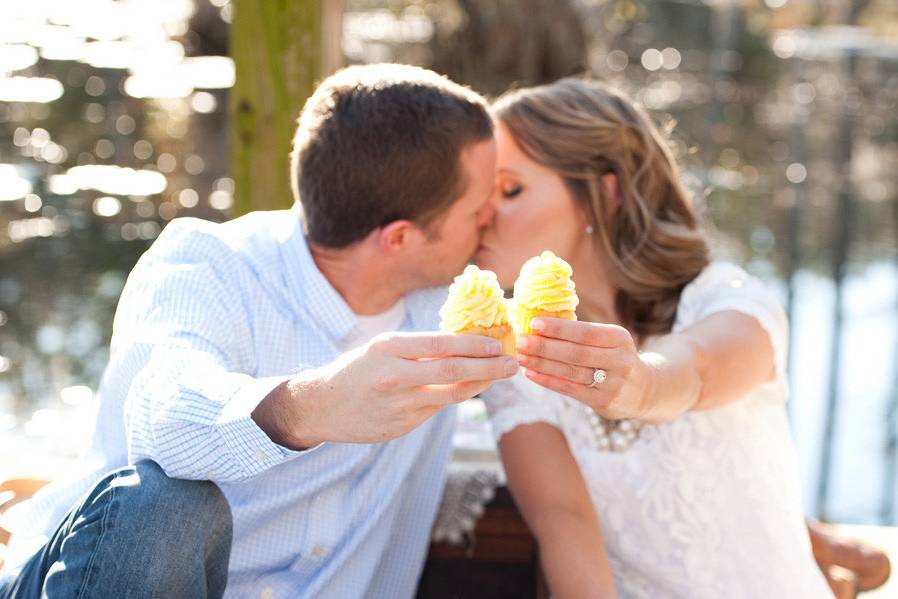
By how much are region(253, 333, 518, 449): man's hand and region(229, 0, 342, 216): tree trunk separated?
194 centimetres

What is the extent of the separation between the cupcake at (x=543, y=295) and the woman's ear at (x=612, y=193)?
94cm

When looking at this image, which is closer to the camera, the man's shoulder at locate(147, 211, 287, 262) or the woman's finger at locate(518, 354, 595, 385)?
the woman's finger at locate(518, 354, 595, 385)

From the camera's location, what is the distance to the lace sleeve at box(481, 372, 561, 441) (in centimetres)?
298

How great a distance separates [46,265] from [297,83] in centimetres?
548

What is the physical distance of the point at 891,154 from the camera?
523 inches

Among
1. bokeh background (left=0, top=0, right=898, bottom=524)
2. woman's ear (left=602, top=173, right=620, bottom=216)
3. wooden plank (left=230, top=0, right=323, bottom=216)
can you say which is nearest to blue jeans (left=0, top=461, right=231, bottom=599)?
woman's ear (left=602, top=173, right=620, bottom=216)

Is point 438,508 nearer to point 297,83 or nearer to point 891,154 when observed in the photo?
point 297,83

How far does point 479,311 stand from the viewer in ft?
7.10

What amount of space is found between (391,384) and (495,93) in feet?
20.8

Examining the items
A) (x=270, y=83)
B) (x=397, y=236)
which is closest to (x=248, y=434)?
(x=397, y=236)

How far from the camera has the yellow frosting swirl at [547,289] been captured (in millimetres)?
2250

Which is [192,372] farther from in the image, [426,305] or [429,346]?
[426,305]

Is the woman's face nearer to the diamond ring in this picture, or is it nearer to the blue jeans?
the diamond ring

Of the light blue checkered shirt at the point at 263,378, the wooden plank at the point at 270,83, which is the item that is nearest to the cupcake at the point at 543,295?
the light blue checkered shirt at the point at 263,378
